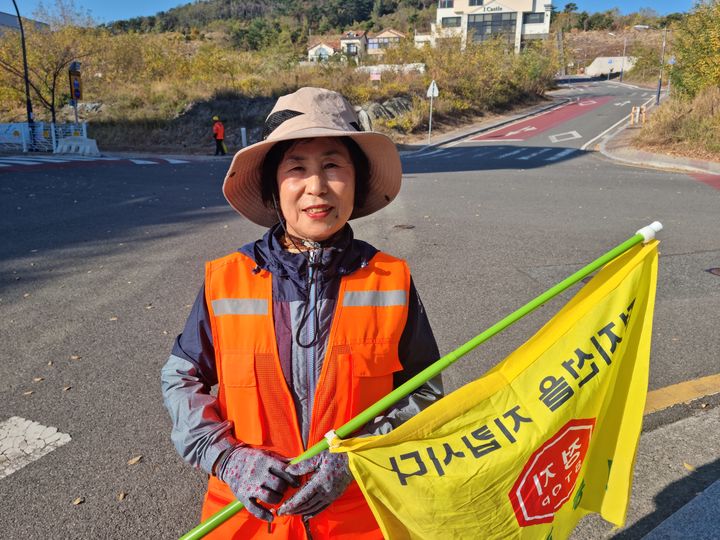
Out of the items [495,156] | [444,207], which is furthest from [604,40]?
[444,207]

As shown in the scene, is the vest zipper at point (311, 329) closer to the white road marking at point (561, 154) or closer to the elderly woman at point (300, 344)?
the elderly woman at point (300, 344)

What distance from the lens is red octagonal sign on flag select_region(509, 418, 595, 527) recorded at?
154cm

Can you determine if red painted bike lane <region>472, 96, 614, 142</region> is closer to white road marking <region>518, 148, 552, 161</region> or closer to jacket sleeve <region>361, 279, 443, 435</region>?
white road marking <region>518, 148, 552, 161</region>

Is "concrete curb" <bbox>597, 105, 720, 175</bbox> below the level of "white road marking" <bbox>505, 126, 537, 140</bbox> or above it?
below

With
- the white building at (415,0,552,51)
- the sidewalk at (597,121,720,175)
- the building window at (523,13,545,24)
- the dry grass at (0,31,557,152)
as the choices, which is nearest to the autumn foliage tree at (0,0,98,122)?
the dry grass at (0,31,557,152)

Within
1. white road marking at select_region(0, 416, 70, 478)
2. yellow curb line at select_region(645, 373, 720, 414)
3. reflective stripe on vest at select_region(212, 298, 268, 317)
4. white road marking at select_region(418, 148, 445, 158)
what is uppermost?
reflective stripe on vest at select_region(212, 298, 268, 317)

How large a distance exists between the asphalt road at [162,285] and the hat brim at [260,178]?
1.60 meters

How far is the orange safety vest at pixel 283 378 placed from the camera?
1548mm

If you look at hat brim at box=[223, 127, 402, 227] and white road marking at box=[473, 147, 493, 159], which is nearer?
hat brim at box=[223, 127, 402, 227]

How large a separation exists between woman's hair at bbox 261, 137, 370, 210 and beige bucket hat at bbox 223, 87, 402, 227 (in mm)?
16

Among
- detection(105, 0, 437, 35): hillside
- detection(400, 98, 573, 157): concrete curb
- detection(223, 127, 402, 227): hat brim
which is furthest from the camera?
detection(105, 0, 437, 35): hillside

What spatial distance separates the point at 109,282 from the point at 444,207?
19.7 feet

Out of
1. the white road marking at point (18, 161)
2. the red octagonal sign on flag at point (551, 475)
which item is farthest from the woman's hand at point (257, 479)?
the white road marking at point (18, 161)

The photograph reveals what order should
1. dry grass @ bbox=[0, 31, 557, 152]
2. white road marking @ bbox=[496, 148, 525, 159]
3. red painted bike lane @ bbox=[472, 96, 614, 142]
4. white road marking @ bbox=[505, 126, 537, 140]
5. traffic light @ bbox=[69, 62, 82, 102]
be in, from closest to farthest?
white road marking @ bbox=[496, 148, 525, 159] → traffic light @ bbox=[69, 62, 82, 102] → red painted bike lane @ bbox=[472, 96, 614, 142] → white road marking @ bbox=[505, 126, 537, 140] → dry grass @ bbox=[0, 31, 557, 152]
